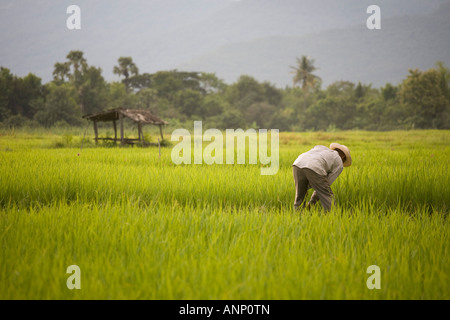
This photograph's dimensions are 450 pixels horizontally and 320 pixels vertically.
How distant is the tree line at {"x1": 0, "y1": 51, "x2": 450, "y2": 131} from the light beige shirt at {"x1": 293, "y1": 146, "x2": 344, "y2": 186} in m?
19.2

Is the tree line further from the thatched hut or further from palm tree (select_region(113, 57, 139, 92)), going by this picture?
the thatched hut

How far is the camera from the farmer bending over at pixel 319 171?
3068 millimetres

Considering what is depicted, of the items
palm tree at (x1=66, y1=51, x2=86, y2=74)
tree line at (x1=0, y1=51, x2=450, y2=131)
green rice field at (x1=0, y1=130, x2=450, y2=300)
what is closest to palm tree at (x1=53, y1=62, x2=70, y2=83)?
tree line at (x1=0, y1=51, x2=450, y2=131)

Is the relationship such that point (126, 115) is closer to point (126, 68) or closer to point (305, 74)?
point (126, 68)

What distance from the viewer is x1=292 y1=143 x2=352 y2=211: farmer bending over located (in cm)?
307

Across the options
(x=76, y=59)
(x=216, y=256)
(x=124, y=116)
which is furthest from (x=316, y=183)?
(x=76, y=59)

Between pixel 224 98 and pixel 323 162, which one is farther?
pixel 224 98

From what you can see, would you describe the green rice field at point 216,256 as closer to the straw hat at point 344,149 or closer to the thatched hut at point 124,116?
the straw hat at point 344,149

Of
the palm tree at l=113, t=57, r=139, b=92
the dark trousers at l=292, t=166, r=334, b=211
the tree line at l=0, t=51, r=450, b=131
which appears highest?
the palm tree at l=113, t=57, r=139, b=92

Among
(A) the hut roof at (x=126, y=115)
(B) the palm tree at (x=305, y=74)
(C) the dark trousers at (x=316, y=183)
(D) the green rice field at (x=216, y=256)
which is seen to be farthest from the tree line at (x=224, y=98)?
(C) the dark trousers at (x=316, y=183)

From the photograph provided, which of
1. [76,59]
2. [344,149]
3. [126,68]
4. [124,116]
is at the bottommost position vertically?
[344,149]

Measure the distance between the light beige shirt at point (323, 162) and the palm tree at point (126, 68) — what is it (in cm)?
3821

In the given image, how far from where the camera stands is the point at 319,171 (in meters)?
3.05

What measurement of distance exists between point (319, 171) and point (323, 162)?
0.53ft
